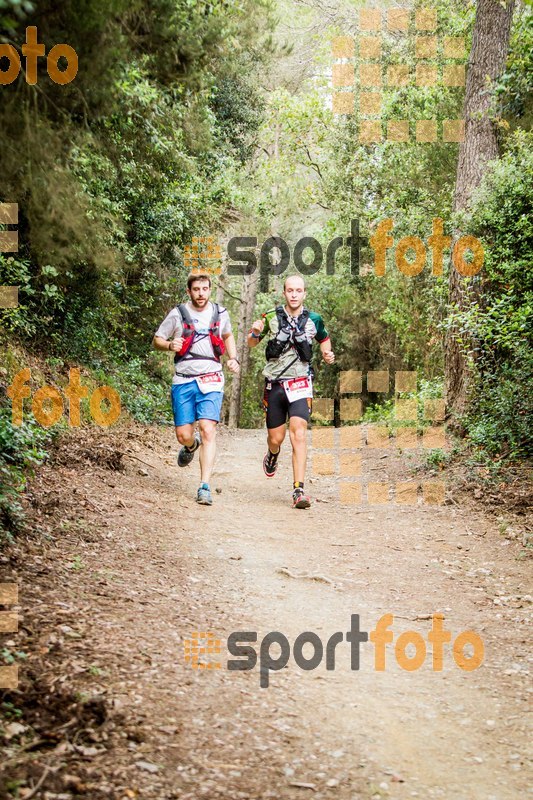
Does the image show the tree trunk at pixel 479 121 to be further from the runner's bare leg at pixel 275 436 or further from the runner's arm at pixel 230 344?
the runner's arm at pixel 230 344

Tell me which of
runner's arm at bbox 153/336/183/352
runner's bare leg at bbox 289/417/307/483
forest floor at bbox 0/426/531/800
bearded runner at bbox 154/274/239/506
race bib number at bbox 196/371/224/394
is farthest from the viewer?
runner's bare leg at bbox 289/417/307/483

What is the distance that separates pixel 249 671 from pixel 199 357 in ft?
14.1

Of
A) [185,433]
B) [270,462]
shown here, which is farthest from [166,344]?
[270,462]

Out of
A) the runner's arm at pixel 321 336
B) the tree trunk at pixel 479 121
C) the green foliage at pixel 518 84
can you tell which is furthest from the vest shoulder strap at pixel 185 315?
the green foliage at pixel 518 84

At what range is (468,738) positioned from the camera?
3.28 m

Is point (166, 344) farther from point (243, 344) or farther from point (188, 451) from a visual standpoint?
point (243, 344)

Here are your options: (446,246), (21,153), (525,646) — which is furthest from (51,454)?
(446,246)

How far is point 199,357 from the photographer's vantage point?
7.46 metres

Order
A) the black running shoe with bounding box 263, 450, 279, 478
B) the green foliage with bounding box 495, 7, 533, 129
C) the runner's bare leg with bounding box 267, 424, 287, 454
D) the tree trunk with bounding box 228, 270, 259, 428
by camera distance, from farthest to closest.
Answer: the tree trunk with bounding box 228, 270, 259, 428 < the green foliage with bounding box 495, 7, 533, 129 < the black running shoe with bounding box 263, 450, 279, 478 < the runner's bare leg with bounding box 267, 424, 287, 454

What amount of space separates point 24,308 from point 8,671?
7620 mm

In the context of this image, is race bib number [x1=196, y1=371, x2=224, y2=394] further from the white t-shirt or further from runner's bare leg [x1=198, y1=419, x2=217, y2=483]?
runner's bare leg [x1=198, y1=419, x2=217, y2=483]

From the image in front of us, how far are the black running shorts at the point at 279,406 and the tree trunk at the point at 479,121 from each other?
3.37 metres

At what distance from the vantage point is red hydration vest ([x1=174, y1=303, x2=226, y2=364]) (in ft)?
24.1

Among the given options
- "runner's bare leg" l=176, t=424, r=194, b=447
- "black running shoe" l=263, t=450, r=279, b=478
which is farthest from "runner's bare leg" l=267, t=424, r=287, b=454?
"runner's bare leg" l=176, t=424, r=194, b=447
